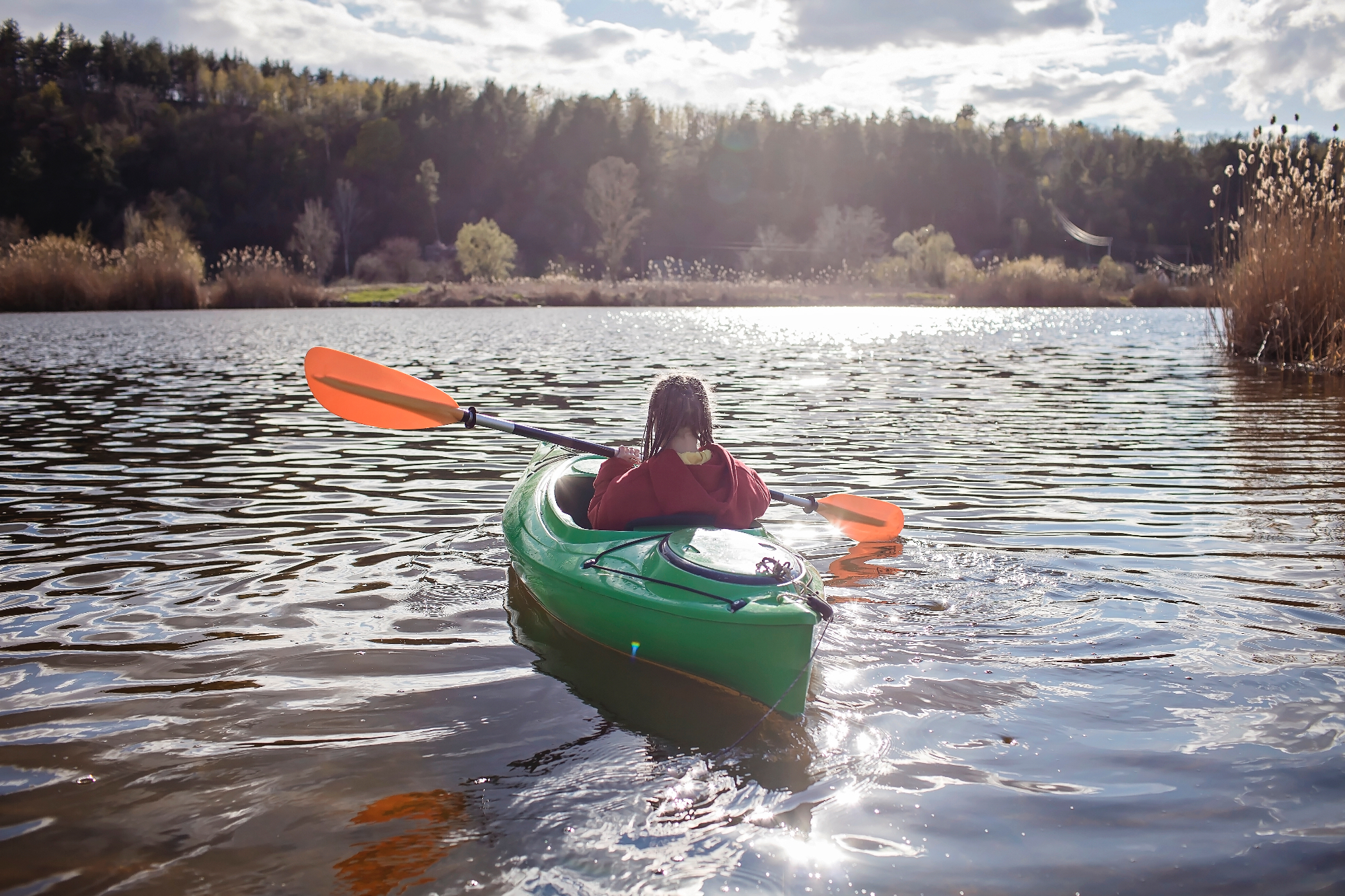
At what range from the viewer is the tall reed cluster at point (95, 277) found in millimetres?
24656

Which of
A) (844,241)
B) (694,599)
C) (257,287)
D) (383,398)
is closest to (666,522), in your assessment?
(694,599)

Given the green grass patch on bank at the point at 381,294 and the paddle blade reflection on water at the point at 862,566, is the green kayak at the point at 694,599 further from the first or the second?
the green grass patch on bank at the point at 381,294

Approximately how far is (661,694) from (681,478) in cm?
86

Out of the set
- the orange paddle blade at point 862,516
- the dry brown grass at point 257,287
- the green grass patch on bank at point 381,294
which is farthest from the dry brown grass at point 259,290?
the orange paddle blade at point 862,516

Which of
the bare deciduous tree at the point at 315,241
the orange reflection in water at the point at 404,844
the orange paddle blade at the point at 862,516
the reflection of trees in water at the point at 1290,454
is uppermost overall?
the bare deciduous tree at the point at 315,241

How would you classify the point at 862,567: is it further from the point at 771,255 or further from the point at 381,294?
the point at 771,255

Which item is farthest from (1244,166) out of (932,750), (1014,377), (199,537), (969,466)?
(199,537)

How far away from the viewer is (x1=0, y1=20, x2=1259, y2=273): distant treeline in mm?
63969

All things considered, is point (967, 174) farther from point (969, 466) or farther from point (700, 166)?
point (969, 466)

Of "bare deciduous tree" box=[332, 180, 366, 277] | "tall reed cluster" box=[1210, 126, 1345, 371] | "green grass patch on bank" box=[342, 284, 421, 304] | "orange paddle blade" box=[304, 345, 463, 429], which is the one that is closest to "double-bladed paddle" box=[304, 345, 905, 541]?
"orange paddle blade" box=[304, 345, 463, 429]

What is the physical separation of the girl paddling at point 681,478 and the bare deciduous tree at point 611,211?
5353cm

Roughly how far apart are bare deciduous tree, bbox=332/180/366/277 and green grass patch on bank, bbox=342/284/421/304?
17.1 metres

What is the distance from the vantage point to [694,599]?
3088mm

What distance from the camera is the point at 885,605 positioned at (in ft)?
13.8
